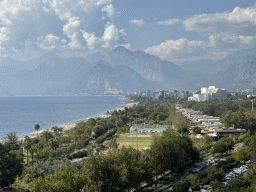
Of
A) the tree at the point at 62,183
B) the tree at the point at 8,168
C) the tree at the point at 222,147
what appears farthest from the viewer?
the tree at the point at 222,147

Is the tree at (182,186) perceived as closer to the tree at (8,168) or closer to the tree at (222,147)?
the tree at (222,147)

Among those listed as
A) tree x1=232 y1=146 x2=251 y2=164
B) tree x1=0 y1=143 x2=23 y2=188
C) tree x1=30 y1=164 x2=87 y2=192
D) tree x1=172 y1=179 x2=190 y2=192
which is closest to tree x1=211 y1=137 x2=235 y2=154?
tree x1=232 y1=146 x2=251 y2=164

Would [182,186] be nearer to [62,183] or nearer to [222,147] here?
[62,183]

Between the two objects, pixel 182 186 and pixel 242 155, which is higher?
pixel 242 155

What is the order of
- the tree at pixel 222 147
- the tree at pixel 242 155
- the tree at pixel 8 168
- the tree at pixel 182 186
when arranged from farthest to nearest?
the tree at pixel 222 147 < the tree at pixel 242 155 < the tree at pixel 8 168 < the tree at pixel 182 186

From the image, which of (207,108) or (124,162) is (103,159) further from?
(207,108)

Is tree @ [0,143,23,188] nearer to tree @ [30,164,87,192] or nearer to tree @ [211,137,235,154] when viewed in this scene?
tree @ [30,164,87,192]

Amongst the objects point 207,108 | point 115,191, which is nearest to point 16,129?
point 207,108

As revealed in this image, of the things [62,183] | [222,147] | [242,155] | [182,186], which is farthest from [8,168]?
[222,147]

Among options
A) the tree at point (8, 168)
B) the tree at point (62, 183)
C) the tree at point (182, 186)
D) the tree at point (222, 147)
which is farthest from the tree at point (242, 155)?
the tree at point (8, 168)
